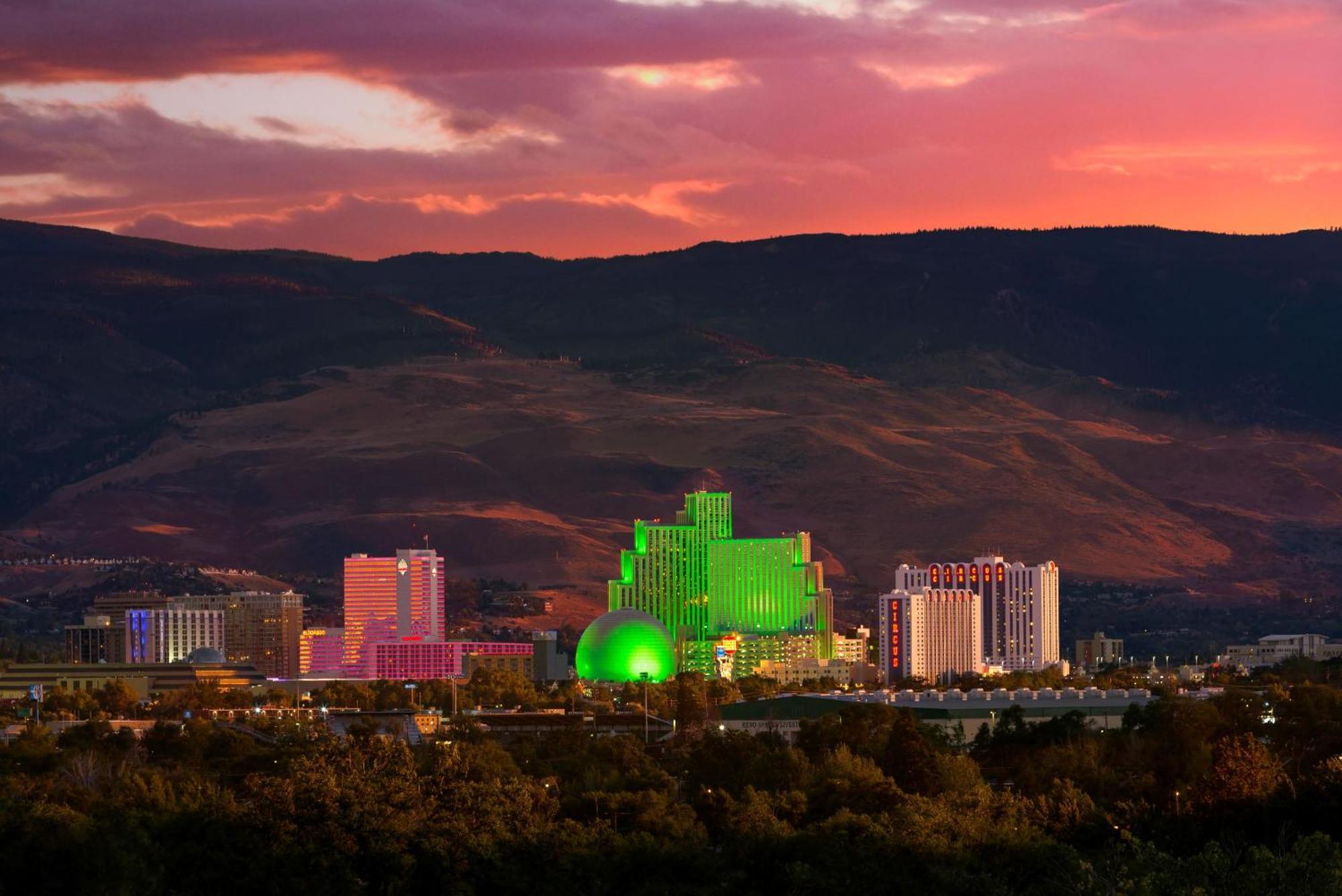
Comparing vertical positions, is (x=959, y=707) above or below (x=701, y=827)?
above

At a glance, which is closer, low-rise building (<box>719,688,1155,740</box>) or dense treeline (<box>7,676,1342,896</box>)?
dense treeline (<box>7,676,1342,896</box>)

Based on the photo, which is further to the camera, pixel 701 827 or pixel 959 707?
pixel 959 707

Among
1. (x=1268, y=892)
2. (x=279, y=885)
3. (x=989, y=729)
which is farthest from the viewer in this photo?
(x=989, y=729)

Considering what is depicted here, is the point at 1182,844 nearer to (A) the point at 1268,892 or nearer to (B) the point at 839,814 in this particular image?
(B) the point at 839,814

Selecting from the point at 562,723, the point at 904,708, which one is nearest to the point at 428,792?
the point at 904,708

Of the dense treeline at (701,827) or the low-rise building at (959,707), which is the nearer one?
the dense treeline at (701,827)

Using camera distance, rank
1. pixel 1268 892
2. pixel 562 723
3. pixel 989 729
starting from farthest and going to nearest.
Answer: pixel 562 723
pixel 989 729
pixel 1268 892

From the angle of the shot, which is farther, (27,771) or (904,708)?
(904,708)

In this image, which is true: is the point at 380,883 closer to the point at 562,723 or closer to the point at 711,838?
the point at 711,838
